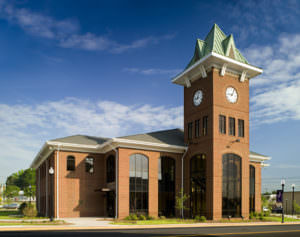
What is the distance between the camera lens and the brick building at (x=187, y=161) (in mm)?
30859

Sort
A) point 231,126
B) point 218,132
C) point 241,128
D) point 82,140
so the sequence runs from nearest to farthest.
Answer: point 218,132
point 231,126
point 241,128
point 82,140

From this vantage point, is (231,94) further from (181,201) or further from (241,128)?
(181,201)

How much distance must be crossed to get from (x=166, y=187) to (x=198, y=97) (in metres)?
10.3

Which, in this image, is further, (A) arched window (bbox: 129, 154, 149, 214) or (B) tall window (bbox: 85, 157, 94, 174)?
(B) tall window (bbox: 85, 157, 94, 174)

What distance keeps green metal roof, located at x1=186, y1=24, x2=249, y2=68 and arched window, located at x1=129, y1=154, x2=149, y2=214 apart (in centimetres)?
1356

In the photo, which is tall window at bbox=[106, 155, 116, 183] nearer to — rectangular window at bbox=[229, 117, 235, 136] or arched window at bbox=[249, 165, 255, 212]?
rectangular window at bbox=[229, 117, 235, 136]

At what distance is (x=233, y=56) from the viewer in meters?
33.7

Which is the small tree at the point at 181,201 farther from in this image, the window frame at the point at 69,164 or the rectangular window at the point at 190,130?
the window frame at the point at 69,164

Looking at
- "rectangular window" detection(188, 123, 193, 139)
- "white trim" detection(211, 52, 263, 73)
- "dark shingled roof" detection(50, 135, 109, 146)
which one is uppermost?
"white trim" detection(211, 52, 263, 73)

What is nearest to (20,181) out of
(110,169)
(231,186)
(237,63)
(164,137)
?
(110,169)

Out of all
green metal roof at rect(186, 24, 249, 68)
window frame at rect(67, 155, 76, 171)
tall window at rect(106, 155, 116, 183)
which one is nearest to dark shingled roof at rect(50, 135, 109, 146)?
window frame at rect(67, 155, 76, 171)

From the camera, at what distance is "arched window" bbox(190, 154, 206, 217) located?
3170 centimetres

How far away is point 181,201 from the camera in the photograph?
30906 millimetres

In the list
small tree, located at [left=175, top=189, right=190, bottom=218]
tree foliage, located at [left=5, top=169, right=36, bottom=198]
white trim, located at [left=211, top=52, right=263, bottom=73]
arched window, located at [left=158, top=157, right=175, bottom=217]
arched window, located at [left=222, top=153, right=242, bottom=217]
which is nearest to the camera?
white trim, located at [left=211, top=52, right=263, bottom=73]
